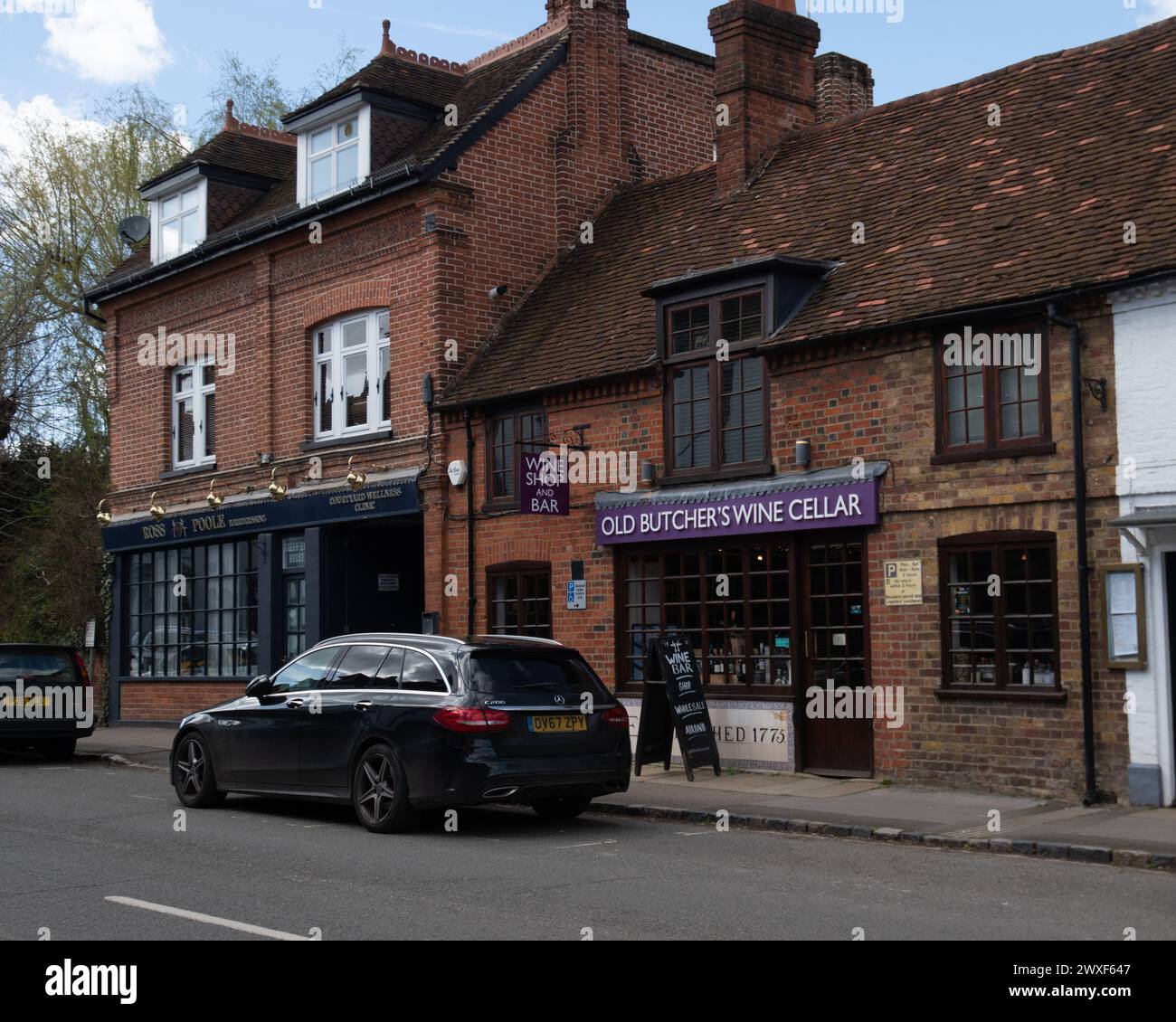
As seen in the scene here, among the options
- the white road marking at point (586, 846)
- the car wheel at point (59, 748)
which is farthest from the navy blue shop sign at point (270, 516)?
the white road marking at point (586, 846)

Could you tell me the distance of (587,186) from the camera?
2247 cm

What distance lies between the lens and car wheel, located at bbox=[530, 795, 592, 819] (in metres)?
13.0

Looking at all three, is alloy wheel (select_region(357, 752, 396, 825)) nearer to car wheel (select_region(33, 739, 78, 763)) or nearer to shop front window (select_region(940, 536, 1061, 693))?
shop front window (select_region(940, 536, 1061, 693))

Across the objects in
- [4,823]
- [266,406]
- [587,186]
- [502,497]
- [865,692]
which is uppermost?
[587,186]

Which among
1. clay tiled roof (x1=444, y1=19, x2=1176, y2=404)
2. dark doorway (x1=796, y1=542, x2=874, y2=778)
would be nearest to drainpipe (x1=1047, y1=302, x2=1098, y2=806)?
clay tiled roof (x1=444, y1=19, x2=1176, y2=404)

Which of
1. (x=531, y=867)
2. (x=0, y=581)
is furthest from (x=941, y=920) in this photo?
(x=0, y=581)

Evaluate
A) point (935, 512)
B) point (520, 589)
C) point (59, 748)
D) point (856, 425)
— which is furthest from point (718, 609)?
point (59, 748)

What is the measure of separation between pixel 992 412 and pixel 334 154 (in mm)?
12639

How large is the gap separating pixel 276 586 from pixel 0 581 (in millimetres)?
14003

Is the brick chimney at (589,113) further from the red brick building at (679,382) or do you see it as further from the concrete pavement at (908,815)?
the concrete pavement at (908,815)

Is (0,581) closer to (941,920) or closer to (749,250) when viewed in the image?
(749,250)

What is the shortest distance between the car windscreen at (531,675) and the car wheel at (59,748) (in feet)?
33.2

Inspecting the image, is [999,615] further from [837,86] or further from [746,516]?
[837,86]

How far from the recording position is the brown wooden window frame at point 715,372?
15898 millimetres
